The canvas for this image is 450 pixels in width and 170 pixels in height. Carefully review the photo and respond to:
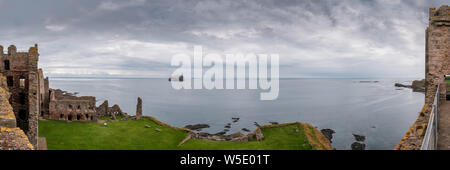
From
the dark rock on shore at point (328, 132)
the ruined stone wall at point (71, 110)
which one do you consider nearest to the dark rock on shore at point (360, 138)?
the dark rock on shore at point (328, 132)

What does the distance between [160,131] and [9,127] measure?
78.0ft

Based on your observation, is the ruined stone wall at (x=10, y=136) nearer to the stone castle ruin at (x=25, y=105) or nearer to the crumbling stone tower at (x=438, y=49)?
the stone castle ruin at (x=25, y=105)

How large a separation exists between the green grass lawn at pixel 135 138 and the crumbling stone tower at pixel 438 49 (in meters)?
14.4

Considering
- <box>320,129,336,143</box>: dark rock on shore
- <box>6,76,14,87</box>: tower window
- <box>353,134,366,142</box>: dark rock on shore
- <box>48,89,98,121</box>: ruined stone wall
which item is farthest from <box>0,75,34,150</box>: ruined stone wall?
<box>353,134,366,142</box>: dark rock on shore

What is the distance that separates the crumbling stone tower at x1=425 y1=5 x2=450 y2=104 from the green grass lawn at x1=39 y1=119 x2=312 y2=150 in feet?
47.2

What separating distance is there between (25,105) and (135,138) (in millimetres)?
12960

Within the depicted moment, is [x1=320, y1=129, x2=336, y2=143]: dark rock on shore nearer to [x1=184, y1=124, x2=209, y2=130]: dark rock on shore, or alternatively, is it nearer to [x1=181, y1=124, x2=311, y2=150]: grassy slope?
[x1=181, y1=124, x2=311, y2=150]: grassy slope

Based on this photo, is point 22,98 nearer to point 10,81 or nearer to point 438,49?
point 10,81

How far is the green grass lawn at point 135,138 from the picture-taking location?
85.7ft

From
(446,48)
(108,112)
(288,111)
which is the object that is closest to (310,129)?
(446,48)

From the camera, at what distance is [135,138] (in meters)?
30.1

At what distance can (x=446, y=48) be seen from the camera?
13.9m

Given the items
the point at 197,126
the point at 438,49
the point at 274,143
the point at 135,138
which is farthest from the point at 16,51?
the point at 197,126

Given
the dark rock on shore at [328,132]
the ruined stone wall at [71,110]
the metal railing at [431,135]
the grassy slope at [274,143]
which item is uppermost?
the metal railing at [431,135]
